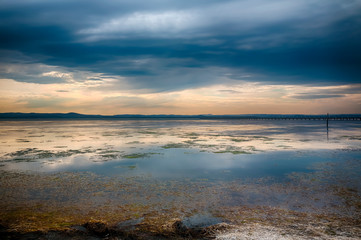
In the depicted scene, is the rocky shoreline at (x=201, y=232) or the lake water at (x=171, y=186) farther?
the lake water at (x=171, y=186)

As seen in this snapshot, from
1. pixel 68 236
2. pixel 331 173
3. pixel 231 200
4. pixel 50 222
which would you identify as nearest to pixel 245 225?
pixel 231 200

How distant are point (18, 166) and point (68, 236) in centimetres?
936

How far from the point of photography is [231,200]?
7.68 m

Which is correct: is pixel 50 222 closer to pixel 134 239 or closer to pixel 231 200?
pixel 134 239

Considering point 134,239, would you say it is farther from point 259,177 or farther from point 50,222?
point 259,177

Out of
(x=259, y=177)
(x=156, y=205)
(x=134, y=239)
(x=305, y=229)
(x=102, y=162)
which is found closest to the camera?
(x=134, y=239)

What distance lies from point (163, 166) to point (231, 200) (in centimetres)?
582

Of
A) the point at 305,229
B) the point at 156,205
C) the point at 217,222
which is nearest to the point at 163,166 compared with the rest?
the point at 156,205

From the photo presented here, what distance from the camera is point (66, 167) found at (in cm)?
1252

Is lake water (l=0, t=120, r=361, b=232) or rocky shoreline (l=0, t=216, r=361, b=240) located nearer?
rocky shoreline (l=0, t=216, r=361, b=240)

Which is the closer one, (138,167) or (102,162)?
(138,167)

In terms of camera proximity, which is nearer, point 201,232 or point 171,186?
point 201,232

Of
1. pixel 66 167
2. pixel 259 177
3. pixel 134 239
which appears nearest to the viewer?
pixel 134 239

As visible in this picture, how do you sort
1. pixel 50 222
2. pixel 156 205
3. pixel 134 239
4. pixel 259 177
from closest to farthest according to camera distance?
pixel 134 239
pixel 50 222
pixel 156 205
pixel 259 177
